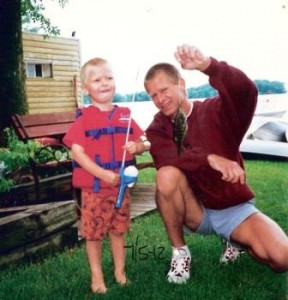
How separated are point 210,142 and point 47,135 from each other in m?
1.98

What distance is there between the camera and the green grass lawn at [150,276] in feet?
6.79

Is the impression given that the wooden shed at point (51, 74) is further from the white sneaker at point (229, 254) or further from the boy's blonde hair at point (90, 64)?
the white sneaker at point (229, 254)

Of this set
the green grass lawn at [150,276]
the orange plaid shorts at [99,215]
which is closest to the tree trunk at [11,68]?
the green grass lawn at [150,276]

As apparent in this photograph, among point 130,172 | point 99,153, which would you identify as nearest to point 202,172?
point 130,172

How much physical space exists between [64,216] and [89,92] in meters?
0.84

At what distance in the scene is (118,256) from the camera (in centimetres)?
222

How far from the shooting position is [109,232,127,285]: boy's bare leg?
2.20 m

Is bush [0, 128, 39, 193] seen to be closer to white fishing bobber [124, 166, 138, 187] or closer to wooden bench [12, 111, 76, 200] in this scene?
wooden bench [12, 111, 76, 200]

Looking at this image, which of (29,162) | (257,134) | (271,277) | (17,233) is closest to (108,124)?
(17,233)

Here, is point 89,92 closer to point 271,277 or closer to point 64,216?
point 64,216

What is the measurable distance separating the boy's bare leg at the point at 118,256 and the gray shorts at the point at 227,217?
39 centimetres

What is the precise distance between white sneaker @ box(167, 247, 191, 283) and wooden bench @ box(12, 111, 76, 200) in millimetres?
1438

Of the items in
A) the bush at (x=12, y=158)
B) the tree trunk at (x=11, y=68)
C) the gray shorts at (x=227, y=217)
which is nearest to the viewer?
the gray shorts at (x=227, y=217)

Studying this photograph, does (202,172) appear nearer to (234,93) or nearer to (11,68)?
(234,93)
